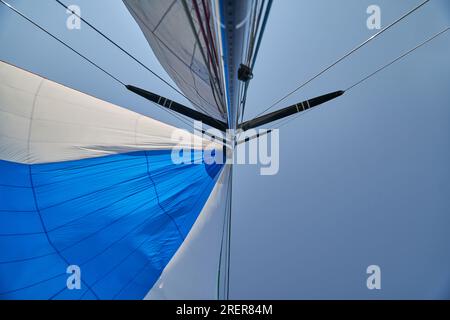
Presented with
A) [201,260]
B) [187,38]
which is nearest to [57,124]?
[187,38]

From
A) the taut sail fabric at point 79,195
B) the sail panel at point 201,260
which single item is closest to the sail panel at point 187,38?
the taut sail fabric at point 79,195

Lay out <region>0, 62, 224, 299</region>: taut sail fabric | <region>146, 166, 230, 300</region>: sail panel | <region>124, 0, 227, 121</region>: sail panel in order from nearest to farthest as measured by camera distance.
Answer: <region>124, 0, 227, 121</region>: sail panel
<region>0, 62, 224, 299</region>: taut sail fabric
<region>146, 166, 230, 300</region>: sail panel

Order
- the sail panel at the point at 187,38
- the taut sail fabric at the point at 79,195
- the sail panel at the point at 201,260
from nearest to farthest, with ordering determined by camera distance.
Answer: the sail panel at the point at 187,38 < the taut sail fabric at the point at 79,195 < the sail panel at the point at 201,260

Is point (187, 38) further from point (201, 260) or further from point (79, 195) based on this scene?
point (201, 260)

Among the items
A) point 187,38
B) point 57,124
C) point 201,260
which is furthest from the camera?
point 201,260

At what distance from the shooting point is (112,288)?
1.97 m

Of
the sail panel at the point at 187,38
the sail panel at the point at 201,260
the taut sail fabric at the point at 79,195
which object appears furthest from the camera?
the sail panel at the point at 201,260

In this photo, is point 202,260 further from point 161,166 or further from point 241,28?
point 241,28

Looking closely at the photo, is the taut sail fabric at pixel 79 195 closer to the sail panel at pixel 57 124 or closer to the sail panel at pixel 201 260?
the sail panel at pixel 57 124

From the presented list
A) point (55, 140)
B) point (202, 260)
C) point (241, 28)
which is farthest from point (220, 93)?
point (202, 260)

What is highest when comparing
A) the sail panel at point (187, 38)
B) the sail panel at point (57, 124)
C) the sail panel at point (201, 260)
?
the sail panel at point (187, 38)

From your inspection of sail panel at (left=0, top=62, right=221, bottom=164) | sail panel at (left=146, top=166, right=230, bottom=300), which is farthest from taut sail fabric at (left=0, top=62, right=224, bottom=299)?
sail panel at (left=146, top=166, right=230, bottom=300)

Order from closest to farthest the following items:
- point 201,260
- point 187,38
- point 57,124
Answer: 1. point 187,38
2. point 57,124
3. point 201,260

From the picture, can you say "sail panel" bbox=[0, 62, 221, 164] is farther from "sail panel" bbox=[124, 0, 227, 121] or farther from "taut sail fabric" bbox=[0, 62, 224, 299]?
"sail panel" bbox=[124, 0, 227, 121]
